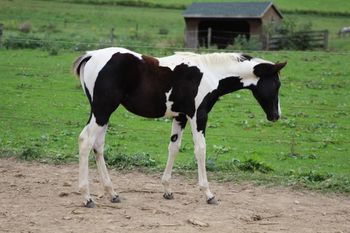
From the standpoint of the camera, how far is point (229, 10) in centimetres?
3453

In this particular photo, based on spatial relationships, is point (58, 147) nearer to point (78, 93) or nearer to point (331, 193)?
point (331, 193)

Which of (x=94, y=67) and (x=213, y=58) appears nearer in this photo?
(x=94, y=67)

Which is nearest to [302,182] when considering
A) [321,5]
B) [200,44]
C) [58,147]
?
[58,147]

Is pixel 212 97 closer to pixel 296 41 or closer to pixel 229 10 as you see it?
pixel 296 41

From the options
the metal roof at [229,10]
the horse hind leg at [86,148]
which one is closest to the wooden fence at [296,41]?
the metal roof at [229,10]

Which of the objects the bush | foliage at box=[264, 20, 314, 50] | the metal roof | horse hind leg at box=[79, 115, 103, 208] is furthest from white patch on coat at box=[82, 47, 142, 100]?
the metal roof

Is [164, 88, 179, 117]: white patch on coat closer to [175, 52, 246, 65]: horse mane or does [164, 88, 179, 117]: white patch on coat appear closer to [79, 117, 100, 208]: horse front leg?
[175, 52, 246, 65]: horse mane

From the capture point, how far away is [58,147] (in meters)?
11.1

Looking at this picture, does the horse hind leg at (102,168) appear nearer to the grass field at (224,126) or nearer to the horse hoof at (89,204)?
the horse hoof at (89,204)

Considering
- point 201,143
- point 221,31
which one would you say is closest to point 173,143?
point 201,143

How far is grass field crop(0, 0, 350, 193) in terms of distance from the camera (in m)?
9.52

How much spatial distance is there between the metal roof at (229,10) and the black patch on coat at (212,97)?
25934 millimetres

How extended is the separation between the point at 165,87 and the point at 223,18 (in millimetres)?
27499

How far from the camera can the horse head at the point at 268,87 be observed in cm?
764
